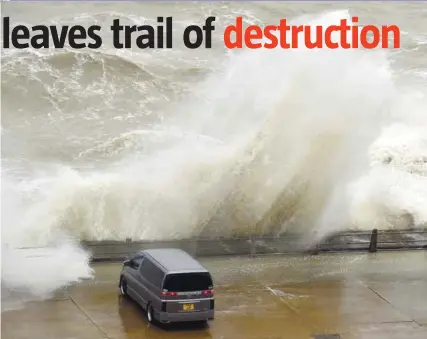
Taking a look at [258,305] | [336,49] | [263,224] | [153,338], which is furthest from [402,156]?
[153,338]

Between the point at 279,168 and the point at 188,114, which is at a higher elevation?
the point at 188,114

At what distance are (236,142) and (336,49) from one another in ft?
12.0

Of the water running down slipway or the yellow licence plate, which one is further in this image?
the water running down slipway

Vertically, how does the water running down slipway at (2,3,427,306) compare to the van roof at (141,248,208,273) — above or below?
above

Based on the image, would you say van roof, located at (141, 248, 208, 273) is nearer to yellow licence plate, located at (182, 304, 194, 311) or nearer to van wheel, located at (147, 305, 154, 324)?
yellow licence plate, located at (182, 304, 194, 311)

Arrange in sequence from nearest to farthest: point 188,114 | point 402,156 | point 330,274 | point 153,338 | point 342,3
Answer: point 153,338 < point 330,274 < point 402,156 < point 188,114 < point 342,3

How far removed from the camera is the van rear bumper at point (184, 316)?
47.3 feet

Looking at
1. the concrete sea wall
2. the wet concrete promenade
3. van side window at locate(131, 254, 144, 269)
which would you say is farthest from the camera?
the concrete sea wall

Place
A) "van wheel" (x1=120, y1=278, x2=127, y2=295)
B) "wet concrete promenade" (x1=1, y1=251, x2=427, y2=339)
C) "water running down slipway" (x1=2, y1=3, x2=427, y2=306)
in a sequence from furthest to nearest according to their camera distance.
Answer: "water running down slipway" (x1=2, y1=3, x2=427, y2=306)
"van wheel" (x1=120, y1=278, x2=127, y2=295)
"wet concrete promenade" (x1=1, y1=251, x2=427, y2=339)

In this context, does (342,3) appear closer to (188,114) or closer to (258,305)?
(188,114)

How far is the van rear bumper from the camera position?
14414 millimetres

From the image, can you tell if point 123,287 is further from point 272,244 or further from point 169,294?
point 272,244

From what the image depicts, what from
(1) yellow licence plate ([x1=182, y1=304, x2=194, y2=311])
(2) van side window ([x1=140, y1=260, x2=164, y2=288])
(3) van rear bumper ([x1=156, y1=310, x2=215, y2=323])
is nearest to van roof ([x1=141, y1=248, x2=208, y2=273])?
(2) van side window ([x1=140, y1=260, x2=164, y2=288])

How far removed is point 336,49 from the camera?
2339cm
